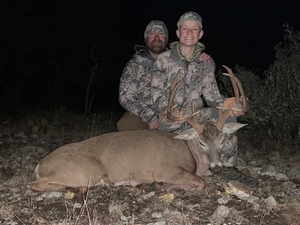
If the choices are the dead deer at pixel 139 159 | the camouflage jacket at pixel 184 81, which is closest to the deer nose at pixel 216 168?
→ the dead deer at pixel 139 159

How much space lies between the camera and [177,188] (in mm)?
4355

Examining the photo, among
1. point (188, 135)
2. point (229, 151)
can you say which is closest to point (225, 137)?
point (229, 151)

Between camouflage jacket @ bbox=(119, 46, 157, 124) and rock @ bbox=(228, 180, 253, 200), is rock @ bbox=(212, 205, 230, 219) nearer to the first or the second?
A: rock @ bbox=(228, 180, 253, 200)

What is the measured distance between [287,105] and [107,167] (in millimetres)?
3580

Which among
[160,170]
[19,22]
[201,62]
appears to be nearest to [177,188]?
[160,170]

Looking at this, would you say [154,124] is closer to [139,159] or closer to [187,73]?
[187,73]

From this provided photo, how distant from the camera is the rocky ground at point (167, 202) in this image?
3.38 meters

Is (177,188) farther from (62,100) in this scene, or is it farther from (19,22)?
(62,100)

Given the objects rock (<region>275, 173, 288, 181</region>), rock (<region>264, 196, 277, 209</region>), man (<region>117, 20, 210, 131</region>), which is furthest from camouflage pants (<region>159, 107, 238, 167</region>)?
rock (<region>264, 196, 277, 209</region>)

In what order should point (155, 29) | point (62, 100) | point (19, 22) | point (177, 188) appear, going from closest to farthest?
point (177, 188) < point (155, 29) < point (19, 22) < point (62, 100)

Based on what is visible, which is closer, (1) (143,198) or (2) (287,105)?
(1) (143,198)

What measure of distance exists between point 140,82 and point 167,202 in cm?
310

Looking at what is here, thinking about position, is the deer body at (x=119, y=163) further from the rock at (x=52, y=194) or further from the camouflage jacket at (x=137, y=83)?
the camouflage jacket at (x=137, y=83)

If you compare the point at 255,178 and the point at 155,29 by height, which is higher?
the point at 155,29
